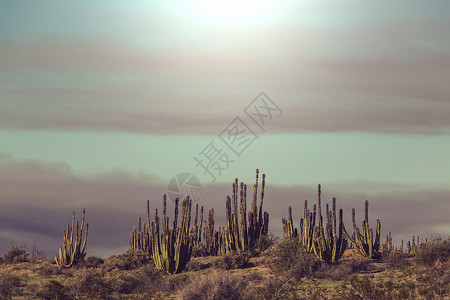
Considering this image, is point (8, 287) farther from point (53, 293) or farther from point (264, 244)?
point (264, 244)

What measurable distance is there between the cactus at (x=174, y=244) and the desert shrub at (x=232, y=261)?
222cm

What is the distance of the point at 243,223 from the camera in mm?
37906

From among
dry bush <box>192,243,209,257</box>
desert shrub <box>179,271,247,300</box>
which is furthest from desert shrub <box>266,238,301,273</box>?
dry bush <box>192,243,209,257</box>

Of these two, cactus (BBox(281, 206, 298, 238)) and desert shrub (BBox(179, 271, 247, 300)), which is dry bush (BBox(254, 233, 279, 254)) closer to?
cactus (BBox(281, 206, 298, 238))

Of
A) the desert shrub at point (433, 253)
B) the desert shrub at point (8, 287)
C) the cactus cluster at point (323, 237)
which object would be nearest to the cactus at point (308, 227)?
the cactus cluster at point (323, 237)

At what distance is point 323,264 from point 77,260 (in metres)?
18.5

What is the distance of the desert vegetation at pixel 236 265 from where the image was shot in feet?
75.4

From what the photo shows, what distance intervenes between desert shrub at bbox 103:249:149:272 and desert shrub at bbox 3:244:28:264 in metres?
9.60

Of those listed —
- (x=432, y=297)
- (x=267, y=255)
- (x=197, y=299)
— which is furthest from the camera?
(x=267, y=255)

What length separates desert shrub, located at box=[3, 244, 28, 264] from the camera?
45.6m

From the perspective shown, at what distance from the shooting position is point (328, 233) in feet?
111

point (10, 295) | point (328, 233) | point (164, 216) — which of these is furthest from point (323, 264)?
point (10, 295)

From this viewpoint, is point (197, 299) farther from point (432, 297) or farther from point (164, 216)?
point (164, 216)

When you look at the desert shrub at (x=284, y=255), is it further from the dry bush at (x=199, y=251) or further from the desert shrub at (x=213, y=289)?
the dry bush at (x=199, y=251)
